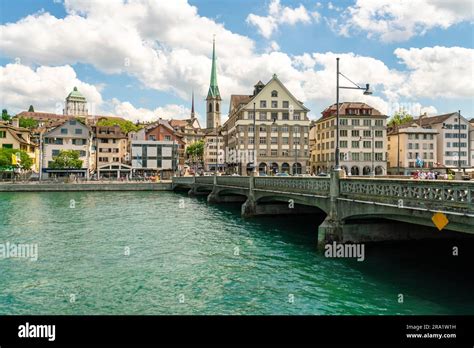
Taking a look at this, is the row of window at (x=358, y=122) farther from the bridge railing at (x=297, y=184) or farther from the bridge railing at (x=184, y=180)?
the bridge railing at (x=297, y=184)

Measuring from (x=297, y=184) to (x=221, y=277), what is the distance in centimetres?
1152

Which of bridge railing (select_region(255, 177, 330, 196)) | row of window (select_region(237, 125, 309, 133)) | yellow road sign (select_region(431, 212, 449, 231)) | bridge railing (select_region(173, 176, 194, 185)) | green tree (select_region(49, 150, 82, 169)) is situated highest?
row of window (select_region(237, 125, 309, 133))

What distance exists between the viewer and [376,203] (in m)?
18.2

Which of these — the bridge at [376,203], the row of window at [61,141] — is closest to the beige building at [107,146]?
the row of window at [61,141]

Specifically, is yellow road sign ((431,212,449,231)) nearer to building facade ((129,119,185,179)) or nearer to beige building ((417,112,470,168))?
beige building ((417,112,470,168))

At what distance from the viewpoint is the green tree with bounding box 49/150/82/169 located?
97494 mm

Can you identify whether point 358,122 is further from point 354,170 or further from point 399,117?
point 399,117

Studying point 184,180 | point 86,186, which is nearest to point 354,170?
point 184,180

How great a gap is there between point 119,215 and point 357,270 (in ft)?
95.1

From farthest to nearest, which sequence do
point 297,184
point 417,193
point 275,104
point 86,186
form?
point 275,104 → point 86,186 → point 297,184 → point 417,193

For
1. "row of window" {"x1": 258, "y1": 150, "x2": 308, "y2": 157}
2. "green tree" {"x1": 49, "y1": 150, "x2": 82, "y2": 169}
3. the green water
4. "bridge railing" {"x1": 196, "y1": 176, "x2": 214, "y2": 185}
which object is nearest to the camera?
the green water

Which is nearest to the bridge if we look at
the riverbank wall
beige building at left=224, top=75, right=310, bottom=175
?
beige building at left=224, top=75, right=310, bottom=175

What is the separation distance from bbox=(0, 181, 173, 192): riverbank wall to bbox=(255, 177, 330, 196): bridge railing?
5609 centimetres

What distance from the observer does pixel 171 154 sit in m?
115
